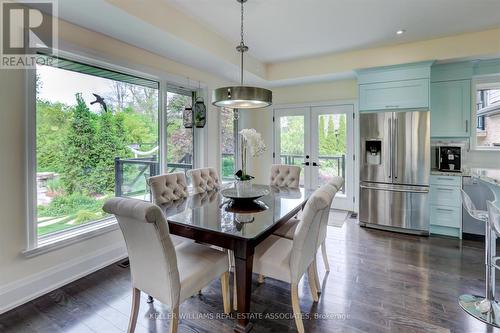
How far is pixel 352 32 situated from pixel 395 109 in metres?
1.35

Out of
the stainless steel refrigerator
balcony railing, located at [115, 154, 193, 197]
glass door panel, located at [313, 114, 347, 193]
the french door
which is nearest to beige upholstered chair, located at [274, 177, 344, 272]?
the stainless steel refrigerator

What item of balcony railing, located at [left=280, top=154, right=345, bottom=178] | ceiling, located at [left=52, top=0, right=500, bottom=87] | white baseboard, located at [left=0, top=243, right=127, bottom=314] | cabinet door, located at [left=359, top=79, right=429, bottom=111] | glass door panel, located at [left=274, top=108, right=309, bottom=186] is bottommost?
white baseboard, located at [left=0, top=243, right=127, bottom=314]

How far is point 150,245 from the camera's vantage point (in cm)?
154

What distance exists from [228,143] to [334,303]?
3.58 m

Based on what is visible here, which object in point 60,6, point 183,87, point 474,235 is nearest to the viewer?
point 60,6

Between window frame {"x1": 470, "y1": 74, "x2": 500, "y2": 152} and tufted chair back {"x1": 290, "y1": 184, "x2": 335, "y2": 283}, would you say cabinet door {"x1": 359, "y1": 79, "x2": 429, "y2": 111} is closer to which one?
window frame {"x1": 470, "y1": 74, "x2": 500, "y2": 152}

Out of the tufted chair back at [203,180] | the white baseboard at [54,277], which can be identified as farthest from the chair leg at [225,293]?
the white baseboard at [54,277]

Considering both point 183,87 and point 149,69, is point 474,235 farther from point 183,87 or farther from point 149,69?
point 149,69

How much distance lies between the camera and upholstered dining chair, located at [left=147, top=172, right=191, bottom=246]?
2504 millimetres

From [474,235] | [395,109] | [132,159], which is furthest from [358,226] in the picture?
[132,159]

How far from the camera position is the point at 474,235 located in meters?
3.73

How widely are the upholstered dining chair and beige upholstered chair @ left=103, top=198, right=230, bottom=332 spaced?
0.69 meters

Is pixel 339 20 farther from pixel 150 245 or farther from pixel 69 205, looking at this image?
pixel 69 205

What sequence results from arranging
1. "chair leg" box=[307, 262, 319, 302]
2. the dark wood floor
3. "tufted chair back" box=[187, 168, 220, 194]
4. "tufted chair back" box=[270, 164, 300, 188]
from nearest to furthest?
the dark wood floor
"chair leg" box=[307, 262, 319, 302]
"tufted chair back" box=[187, 168, 220, 194]
"tufted chair back" box=[270, 164, 300, 188]
